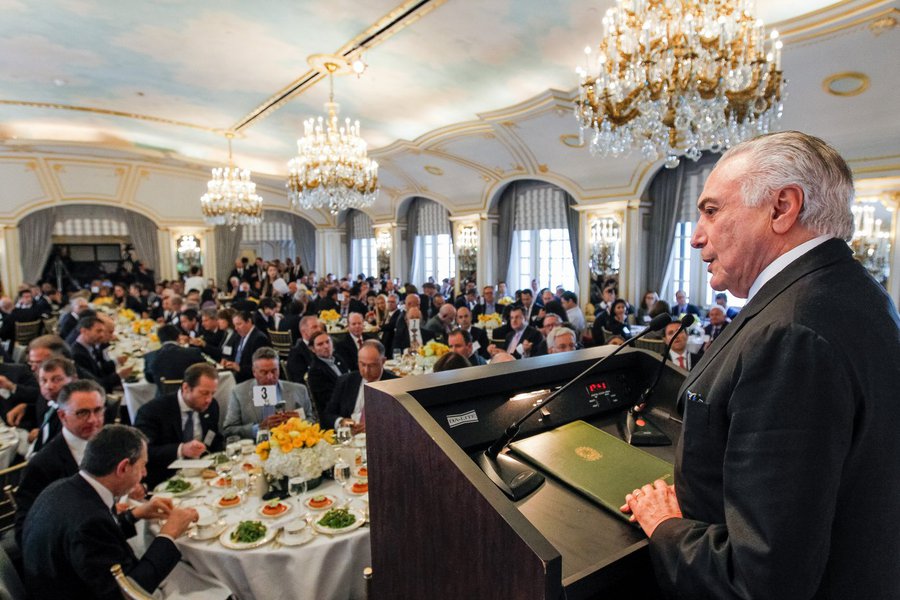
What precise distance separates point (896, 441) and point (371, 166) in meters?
6.68

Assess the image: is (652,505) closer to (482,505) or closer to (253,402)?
(482,505)

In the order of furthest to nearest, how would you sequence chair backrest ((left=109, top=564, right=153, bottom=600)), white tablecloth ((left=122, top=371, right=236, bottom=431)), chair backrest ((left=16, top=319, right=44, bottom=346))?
1. chair backrest ((left=16, top=319, right=44, bottom=346))
2. white tablecloth ((left=122, top=371, right=236, bottom=431))
3. chair backrest ((left=109, top=564, right=153, bottom=600))

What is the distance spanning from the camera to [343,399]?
3.90m

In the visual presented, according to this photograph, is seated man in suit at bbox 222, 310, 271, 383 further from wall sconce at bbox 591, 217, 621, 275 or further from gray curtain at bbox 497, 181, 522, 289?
gray curtain at bbox 497, 181, 522, 289

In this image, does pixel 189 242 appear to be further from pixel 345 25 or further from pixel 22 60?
pixel 345 25

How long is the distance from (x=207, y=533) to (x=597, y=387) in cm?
193

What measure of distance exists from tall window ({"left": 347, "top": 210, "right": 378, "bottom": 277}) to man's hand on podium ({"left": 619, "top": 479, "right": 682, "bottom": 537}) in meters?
16.0

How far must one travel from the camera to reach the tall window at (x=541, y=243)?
35.5 feet

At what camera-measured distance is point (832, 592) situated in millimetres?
724

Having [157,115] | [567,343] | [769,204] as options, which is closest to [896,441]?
[769,204]

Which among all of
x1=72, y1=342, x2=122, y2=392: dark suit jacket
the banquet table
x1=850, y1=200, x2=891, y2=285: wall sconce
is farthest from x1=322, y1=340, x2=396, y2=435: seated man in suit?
x1=850, y1=200, x2=891, y2=285: wall sconce

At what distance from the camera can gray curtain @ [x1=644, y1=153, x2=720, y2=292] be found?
8.60m

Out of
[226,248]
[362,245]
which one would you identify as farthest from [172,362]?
[226,248]

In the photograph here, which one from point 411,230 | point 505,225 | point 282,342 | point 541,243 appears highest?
point 411,230
